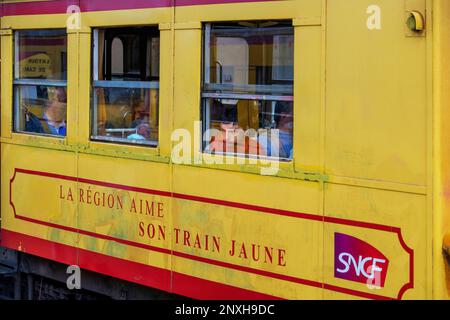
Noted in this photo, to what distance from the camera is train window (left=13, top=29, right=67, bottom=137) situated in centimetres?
546

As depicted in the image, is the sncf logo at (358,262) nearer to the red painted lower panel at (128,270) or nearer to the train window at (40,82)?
the red painted lower panel at (128,270)

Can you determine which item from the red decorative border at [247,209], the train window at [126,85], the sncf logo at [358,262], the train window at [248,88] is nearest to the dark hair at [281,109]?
the train window at [248,88]

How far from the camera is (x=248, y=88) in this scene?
4.26 m

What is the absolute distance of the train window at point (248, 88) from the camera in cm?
414

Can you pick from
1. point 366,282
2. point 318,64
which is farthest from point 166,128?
point 366,282

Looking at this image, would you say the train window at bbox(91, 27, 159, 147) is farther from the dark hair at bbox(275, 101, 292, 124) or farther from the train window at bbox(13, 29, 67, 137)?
the dark hair at bbox(275, 101, 292, 124)

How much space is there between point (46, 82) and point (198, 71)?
5.07ft

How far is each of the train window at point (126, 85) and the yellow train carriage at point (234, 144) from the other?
0.01 m

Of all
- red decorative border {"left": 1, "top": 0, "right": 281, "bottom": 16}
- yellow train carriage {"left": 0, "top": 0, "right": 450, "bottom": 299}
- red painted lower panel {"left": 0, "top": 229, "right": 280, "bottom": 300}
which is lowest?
red painted lower panel {"left": 0, "top": 229, "right": 280, "bottom": 300}

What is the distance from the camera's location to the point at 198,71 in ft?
14.7

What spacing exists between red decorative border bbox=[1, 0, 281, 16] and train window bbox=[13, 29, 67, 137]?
15 centimetres

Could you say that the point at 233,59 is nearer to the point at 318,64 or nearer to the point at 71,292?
the point at 318,64

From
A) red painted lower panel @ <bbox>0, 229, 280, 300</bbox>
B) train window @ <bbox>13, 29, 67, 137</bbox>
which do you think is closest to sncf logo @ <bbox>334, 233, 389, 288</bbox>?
red painted lower panel @ <bbox>0, 229, 280, 300</bbox>

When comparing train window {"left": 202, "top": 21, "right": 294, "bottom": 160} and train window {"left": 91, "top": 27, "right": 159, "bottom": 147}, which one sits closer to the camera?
train window {"left": 202, "top": 21, "right": 294, "bottom": 160}
